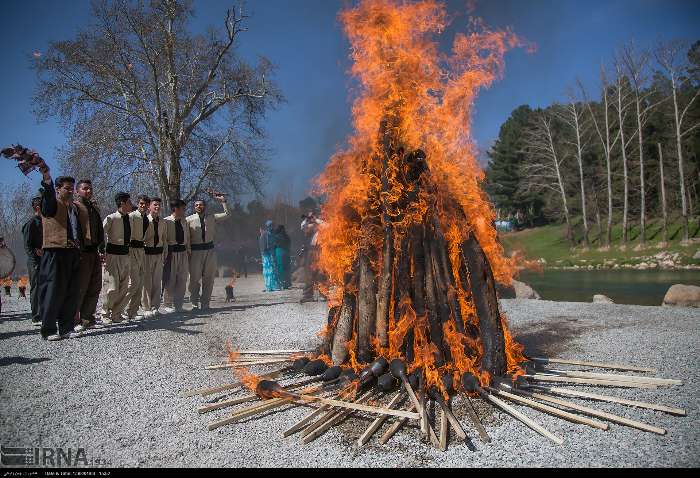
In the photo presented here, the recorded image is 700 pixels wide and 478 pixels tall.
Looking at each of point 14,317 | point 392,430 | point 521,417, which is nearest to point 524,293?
point 521,417

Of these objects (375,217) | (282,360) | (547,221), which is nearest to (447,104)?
(375,217)

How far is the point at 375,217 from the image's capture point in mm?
4930

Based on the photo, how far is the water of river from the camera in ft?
45.1

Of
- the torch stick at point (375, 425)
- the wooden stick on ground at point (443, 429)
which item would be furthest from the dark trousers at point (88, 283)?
the wooden stick on ground at point (443, 429)

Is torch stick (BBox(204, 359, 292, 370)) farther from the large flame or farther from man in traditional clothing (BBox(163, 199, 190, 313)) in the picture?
man in traditional clothing (BBox(163, 199, 190, 313))

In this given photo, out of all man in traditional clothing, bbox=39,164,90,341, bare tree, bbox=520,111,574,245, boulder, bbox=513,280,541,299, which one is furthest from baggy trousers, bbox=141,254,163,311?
bare tree, bbox=520,111,574,245

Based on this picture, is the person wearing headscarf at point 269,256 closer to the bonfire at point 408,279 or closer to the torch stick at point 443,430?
the bonfire at point 408,279

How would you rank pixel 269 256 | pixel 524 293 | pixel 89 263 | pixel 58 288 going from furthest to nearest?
pixel 269 256, pixel 524 293, pixel 89 263, pixel 58 288

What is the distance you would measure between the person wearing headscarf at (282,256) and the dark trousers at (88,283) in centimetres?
773

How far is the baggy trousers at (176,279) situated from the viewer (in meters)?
9.79

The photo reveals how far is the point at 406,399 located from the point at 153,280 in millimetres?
6973

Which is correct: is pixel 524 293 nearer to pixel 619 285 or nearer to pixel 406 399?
pixel 619 285

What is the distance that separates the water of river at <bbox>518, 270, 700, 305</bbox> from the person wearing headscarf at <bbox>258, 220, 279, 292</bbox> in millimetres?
9540

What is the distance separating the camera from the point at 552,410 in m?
3.60
